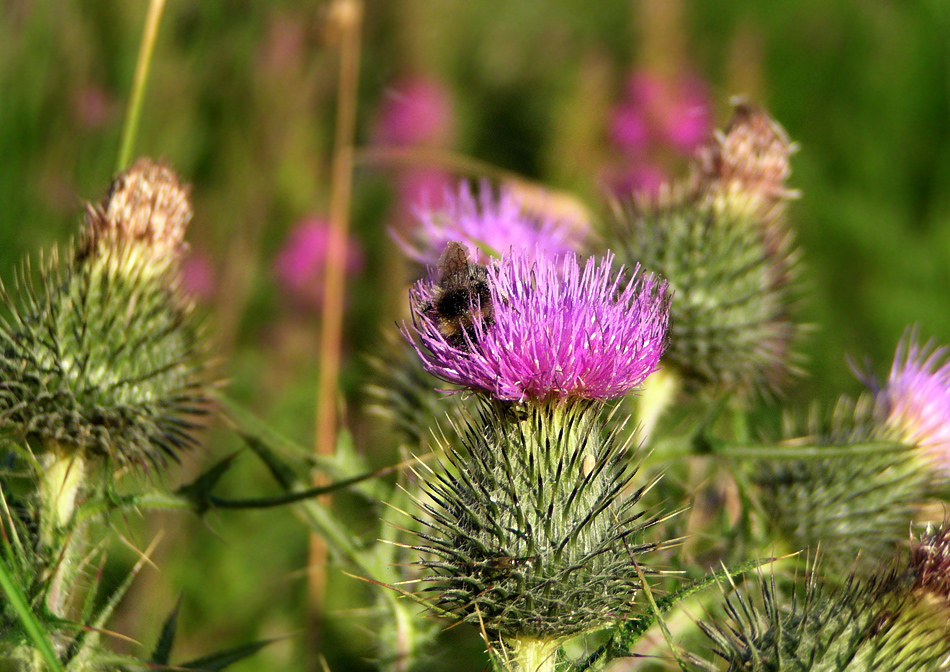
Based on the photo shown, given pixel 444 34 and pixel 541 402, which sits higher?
pixel 444 34

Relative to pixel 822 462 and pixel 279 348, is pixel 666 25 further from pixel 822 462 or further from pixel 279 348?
pixel 822 462

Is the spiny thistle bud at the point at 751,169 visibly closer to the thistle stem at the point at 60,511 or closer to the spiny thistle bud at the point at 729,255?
the spiny thistle bud at the point at 729,255

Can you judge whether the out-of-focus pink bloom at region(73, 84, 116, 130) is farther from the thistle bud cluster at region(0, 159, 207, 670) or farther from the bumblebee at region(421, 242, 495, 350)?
the bumblebee at region(421, 242, 495, 350)

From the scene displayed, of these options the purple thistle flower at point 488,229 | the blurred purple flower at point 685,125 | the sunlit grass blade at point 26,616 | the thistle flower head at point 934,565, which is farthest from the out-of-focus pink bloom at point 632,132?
the sunlit grass blade at point 26,616

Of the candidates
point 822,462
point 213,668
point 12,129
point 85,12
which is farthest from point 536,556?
point 85,12

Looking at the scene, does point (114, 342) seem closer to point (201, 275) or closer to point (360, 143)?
point (201, 275)

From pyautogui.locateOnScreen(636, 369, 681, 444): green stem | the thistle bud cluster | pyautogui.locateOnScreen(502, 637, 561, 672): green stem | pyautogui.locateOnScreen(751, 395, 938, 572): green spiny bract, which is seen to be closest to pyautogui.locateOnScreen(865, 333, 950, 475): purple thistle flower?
pyautogui.locateOnScreen(751, 395, 938, 572): green spiny bract

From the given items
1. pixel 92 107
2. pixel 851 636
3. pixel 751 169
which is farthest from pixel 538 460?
pixel 92 107
